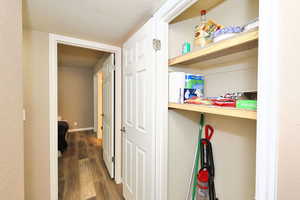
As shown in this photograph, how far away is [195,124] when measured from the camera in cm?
126

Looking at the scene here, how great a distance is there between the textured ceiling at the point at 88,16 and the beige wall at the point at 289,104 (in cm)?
86

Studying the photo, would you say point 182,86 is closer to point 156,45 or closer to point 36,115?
point 156,45

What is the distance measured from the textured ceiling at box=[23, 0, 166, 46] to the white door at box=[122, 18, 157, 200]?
140 mm

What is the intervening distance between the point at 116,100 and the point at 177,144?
1.14 m

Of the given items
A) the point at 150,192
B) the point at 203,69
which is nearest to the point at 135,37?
the point at 203,69

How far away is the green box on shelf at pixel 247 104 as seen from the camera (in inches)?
23.4

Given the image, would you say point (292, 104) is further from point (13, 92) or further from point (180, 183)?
point (13, 92)

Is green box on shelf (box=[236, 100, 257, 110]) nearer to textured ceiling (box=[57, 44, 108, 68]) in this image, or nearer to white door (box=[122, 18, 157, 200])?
white door (box=[122, 18, 157, 200])

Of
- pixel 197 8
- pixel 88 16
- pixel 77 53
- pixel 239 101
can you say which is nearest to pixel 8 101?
pixel 88 16

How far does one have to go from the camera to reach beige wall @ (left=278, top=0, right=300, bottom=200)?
47 centimetres

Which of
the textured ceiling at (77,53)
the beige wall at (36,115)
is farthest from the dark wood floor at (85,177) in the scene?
the textured ceiling at (77,53)

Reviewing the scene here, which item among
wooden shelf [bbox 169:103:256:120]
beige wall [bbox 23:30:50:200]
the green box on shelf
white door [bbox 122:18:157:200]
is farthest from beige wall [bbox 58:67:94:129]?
the green box on shelf

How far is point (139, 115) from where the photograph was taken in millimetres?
1312

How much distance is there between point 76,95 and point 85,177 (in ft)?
11.4
